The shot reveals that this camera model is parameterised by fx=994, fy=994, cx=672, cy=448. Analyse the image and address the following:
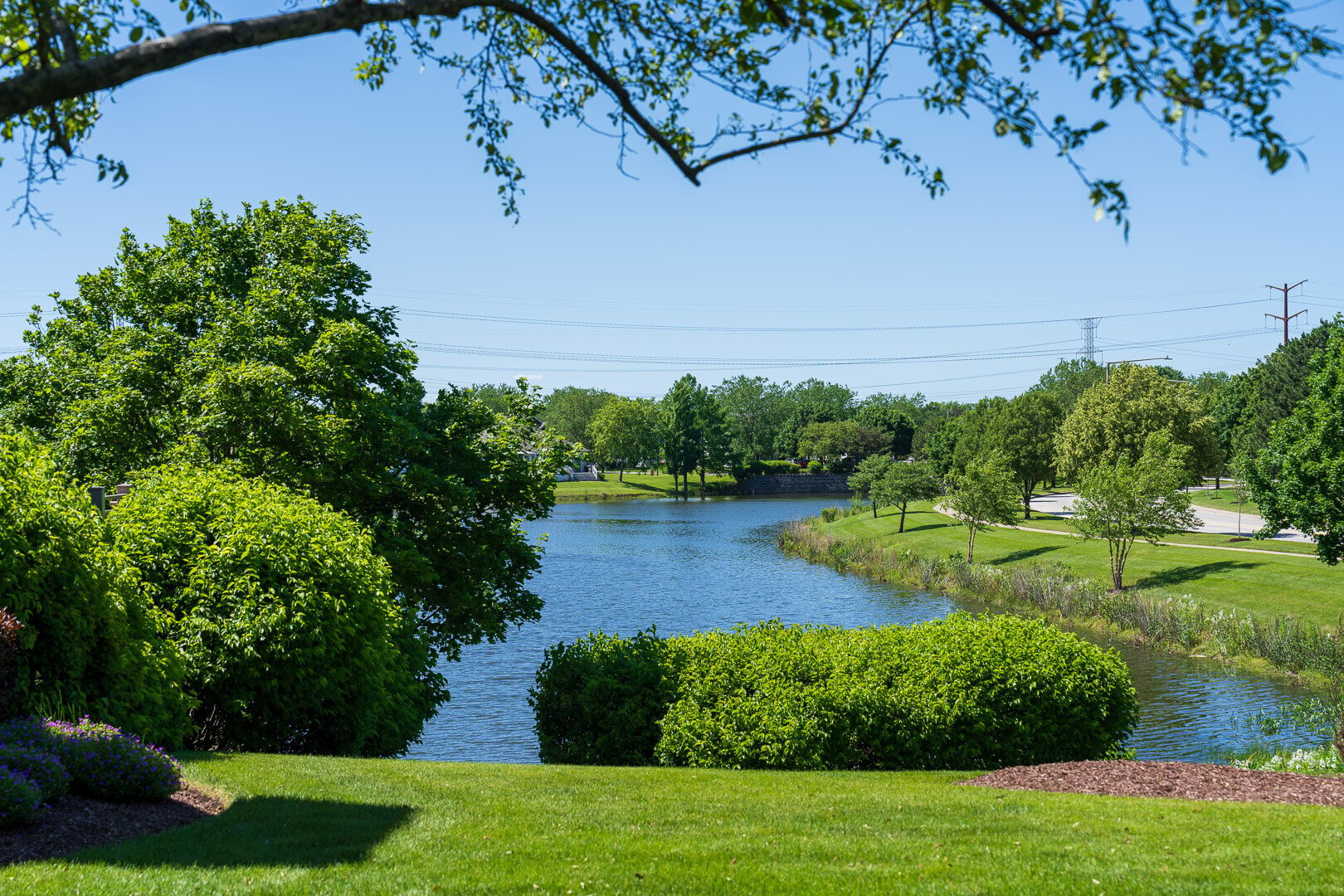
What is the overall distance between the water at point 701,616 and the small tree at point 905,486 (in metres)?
7.75

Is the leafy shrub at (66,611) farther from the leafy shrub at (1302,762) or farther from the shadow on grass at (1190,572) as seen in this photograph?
the shadow on grass at (1190,572)

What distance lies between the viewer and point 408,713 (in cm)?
1545

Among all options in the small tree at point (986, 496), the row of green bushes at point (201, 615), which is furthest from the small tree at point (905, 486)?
the row of green bushes at point (201, 615)

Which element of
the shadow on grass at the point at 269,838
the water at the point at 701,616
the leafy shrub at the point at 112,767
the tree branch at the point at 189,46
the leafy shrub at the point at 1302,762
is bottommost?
the water at the point at 701,616

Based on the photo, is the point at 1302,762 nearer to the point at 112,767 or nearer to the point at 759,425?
the point at 112,767

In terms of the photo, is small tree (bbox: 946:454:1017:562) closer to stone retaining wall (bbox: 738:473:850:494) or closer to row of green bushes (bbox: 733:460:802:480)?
stone retaining wall (bbox: 738:473:850:494)

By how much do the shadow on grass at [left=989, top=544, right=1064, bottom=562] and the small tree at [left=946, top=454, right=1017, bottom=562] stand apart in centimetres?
156

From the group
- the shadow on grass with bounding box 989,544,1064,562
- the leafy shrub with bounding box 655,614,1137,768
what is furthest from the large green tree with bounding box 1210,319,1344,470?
the leafy shrub with bounding box 655,614,1137,768

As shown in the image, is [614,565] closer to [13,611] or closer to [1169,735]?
[1169,735]

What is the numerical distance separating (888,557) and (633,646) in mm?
36428

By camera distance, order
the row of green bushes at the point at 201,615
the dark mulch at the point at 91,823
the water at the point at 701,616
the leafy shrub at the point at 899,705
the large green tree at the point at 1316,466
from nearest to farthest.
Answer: the dark mulch at the point at 91,823 → the row of green bushes at the point at 201,615 → the leafy shrub at the point at 899,705 → the water at the point at 701,616 → the large green tree at the point at 1316,466

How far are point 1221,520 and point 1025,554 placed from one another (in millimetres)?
17682

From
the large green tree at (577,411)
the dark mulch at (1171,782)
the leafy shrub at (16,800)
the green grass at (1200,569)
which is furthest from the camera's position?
the large green tree at (577,411)

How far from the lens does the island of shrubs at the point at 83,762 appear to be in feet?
27.2
